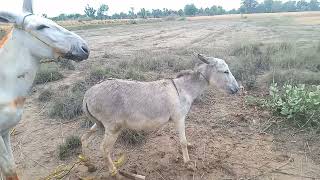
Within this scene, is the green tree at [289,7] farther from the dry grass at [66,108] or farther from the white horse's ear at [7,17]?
the white horse's ear at [7,17]

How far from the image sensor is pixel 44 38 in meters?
3.19

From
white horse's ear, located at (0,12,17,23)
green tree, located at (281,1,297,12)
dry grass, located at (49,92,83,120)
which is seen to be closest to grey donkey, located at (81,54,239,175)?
white horse's ear, located at (0,12,17,23)

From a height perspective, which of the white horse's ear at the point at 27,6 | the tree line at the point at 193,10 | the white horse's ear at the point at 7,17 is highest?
the white horse's ear at the point at 27,6

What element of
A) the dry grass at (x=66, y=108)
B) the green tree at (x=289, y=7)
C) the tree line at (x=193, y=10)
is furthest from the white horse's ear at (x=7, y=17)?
the green tree at (x=289, y=7)

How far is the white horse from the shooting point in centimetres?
317

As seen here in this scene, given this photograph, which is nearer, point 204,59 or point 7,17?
point 7,17

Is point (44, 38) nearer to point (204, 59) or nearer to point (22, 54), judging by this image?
point (22, 54)

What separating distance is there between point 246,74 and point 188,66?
1811 millimetres

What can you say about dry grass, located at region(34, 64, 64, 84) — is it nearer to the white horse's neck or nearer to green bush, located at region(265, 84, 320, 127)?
green bush, located at region(265, 84, 320, 127)

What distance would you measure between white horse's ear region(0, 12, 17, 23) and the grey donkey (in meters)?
1.60

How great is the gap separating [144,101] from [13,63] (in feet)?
6.05

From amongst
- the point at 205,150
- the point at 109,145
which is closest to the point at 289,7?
the point at 205,150

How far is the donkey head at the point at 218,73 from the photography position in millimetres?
4926

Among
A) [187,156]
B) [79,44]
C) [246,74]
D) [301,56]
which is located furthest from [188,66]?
[79,44]
